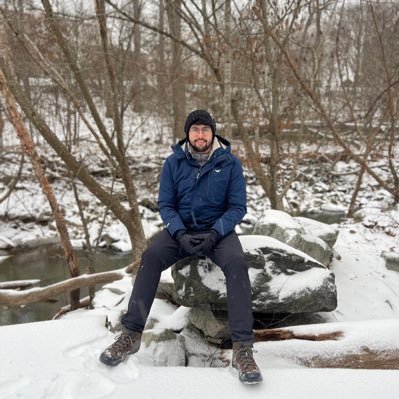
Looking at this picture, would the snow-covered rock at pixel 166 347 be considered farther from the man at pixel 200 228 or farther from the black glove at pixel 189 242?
the black glove at pixel 189 242

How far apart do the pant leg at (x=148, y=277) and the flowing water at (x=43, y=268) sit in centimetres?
463

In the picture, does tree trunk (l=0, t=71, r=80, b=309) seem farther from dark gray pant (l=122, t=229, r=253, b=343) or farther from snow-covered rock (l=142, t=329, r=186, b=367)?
dark gray pant (l=122, t=229, r=253, b=343)

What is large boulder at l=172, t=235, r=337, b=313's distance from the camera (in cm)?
317

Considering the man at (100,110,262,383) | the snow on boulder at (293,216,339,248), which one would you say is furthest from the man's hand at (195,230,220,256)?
the snow on boulder at (293,216,339,248)

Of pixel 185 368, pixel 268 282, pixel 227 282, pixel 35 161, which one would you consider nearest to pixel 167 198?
pixel 227 282

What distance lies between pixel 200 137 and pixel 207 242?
0.89 m

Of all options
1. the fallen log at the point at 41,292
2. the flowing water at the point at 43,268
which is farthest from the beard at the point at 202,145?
the flowing water at the point at 43,268

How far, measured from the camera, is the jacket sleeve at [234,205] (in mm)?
2990

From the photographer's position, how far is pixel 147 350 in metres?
2.93

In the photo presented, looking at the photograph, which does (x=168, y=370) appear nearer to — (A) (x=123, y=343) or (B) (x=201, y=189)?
(A) (x=123, y=343)

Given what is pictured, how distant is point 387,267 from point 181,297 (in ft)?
12.7

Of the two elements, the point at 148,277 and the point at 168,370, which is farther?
the point at 148,277

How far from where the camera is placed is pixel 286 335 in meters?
3.14

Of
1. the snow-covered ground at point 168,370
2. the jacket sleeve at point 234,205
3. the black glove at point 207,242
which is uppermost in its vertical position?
the jacket sleeve at point 234,205
